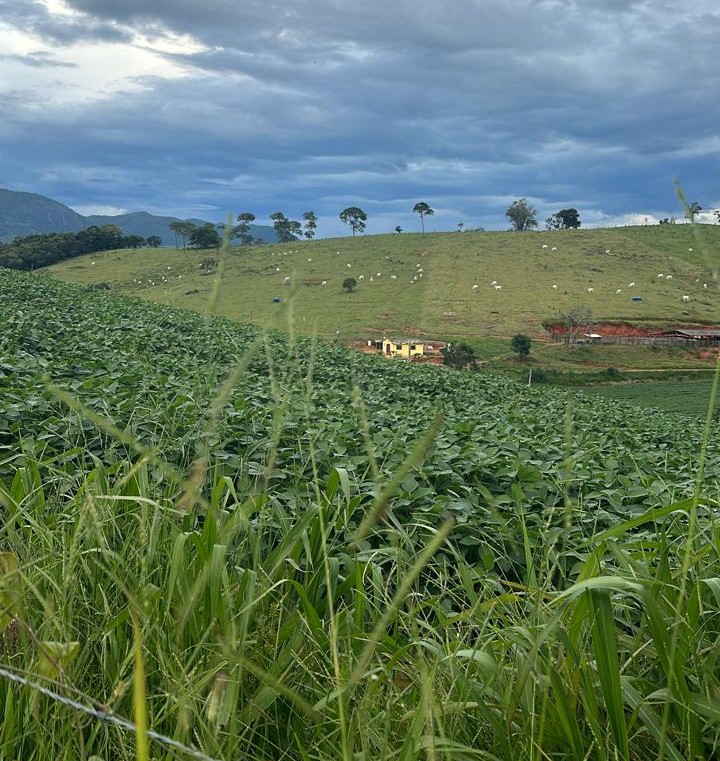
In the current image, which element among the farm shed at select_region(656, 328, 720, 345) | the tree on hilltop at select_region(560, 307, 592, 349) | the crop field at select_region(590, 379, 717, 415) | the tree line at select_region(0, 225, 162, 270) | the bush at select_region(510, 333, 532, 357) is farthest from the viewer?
the tree line at select_region(0, 225, 162, 270)

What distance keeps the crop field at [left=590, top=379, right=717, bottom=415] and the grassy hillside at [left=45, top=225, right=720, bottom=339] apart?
1203 centimetres

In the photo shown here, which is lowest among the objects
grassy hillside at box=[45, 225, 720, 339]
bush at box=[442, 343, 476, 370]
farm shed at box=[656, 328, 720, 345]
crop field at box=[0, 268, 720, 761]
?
bush at box=[442, 343, 476, 370]

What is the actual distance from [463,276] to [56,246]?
154 feet

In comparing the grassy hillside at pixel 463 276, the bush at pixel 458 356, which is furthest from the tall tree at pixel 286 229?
the bush at pixel 458 356

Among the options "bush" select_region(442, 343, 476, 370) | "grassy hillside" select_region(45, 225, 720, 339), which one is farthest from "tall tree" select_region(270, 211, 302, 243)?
"bush" select_region(442, 343, 476, 370)

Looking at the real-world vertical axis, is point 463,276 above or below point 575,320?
above

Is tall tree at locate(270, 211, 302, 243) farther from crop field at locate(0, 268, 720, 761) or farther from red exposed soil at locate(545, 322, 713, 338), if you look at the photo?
crop field at locate(0, 268, 720, 761)

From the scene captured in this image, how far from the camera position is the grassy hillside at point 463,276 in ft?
206

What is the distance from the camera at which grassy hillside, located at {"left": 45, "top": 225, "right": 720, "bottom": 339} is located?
62.8 metres

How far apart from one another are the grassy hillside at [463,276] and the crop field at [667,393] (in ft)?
39.5

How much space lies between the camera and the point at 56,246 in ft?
278

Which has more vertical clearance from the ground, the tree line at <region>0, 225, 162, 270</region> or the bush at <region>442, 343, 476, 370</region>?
the tree line at <region>0, 225, 162, 270</region>

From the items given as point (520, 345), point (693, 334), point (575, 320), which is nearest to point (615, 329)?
point (575, 320)

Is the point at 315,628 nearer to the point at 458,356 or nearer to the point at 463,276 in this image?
the point at 458,356
